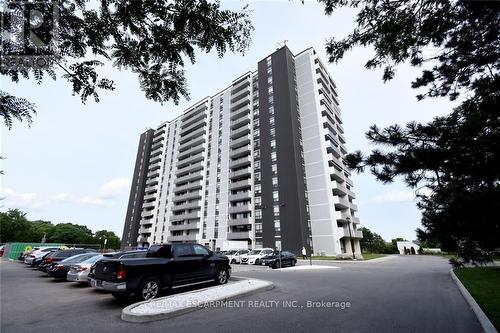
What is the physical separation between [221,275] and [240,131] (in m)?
48.0

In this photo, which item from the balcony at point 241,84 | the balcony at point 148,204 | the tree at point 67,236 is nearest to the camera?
the balcony at point 241,84

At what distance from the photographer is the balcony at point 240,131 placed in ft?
184

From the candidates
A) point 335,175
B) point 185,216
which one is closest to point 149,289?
point 335,175

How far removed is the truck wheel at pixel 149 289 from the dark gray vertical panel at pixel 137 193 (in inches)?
2900

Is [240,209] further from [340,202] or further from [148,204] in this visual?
[148,204]

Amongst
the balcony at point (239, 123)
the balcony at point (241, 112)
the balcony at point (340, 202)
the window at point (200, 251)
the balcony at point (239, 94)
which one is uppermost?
the balcony at point (239, 94)

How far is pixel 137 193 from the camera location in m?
81.2

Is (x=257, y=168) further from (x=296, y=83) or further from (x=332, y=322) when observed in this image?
(x=332, y=322)

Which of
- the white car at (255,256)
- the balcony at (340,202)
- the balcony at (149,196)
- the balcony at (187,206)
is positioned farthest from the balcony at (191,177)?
the white car at (255,256)

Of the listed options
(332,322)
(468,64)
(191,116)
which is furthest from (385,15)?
(191,116)

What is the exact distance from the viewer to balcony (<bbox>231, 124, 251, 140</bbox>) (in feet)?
184

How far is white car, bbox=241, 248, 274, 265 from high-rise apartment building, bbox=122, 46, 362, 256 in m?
10.4

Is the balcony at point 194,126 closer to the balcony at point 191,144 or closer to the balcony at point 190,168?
the balcony at point 191,144

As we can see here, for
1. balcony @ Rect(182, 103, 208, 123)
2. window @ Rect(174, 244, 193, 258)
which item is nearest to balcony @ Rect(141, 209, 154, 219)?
balcony @ Rect(182, 103, 208, 123)
